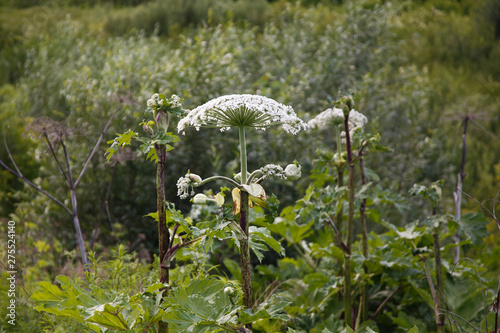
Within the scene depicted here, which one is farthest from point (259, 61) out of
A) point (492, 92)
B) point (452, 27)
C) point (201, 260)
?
point (452, 27)

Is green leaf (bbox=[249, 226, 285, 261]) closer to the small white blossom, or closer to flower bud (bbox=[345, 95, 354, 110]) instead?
the small white blossom

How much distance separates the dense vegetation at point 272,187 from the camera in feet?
5.87

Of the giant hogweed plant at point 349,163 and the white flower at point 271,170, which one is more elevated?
the white flower at point 271,170

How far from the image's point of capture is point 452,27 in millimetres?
8664

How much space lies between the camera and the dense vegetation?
1.79 metres

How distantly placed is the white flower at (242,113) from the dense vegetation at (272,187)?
24cm

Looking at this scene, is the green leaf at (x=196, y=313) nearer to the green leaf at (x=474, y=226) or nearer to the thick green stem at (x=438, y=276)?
the thick green stem at (x=438, y=276)

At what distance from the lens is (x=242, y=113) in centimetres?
133

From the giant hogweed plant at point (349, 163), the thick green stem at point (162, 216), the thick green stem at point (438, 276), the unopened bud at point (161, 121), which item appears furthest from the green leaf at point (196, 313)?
the thick green stem at point (438, 276)

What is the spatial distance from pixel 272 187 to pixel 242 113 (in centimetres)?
217

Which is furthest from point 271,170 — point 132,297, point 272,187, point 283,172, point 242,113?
point 272,187

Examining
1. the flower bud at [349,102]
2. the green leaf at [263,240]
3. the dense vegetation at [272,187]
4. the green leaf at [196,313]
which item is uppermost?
the flower bud at [349,102]

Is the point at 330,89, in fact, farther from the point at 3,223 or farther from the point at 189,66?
the point at 3,223

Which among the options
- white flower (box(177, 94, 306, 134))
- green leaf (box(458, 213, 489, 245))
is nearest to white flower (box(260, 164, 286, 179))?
white flower (box(177, 94, 306, 134))
